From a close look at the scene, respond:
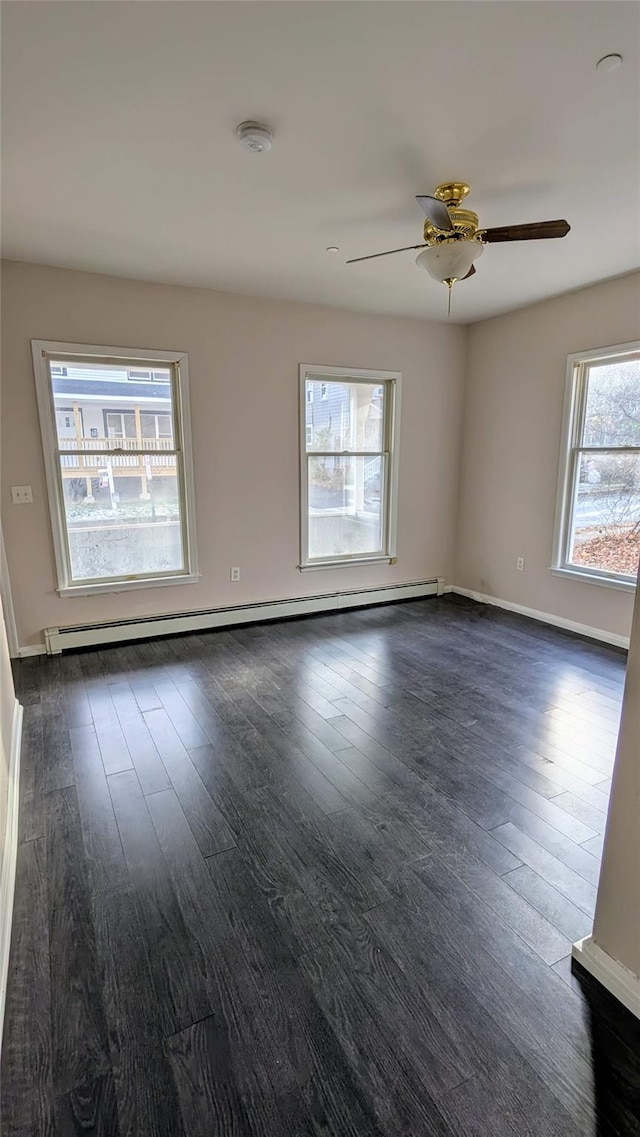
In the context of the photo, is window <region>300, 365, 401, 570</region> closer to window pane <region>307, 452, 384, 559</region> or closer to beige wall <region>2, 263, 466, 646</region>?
window pane <region>307, 452, 384, 559</region>

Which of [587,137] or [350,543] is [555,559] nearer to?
[350,543]

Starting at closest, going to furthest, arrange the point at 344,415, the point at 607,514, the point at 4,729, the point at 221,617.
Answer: the point at 4,729
the point at 607,514
the point at 221,617
the point at 344,415

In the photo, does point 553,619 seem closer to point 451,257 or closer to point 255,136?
point 451,257

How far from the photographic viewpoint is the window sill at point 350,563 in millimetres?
4746

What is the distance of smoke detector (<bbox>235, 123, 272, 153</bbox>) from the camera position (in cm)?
201

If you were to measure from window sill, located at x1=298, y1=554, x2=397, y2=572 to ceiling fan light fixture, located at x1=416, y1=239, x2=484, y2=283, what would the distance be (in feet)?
8.54

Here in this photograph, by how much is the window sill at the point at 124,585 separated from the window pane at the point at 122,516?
0.23ft

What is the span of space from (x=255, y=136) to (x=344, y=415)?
277cm

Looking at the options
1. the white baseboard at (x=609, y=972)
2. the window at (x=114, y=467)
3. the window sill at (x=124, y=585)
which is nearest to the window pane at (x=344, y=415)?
the window at (x=114, y=467)

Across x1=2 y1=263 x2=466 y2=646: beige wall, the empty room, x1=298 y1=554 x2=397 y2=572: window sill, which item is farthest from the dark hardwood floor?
x1=298 y1=554 x2=397 y2=572: window sill

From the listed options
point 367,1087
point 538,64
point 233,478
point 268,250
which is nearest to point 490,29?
point 538,64

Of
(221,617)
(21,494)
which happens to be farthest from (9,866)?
(221,617)

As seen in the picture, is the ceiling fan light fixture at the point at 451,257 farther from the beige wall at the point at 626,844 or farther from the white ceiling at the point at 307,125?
the beige wall at the point at 626,844

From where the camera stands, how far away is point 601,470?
13.3ft
